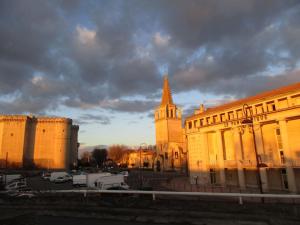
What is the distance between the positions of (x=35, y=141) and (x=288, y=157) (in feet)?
419

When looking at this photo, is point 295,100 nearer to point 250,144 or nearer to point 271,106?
point 271,106

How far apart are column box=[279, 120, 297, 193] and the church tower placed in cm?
8175

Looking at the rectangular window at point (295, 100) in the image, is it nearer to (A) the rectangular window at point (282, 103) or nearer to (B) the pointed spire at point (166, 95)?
(A) the rectangular window at point (282, 103)

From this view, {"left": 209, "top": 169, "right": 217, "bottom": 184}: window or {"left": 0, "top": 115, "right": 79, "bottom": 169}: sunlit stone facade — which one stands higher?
{"left": 0, "top": 115, "right": 79, "bottom": 169}: sunlit stone facade

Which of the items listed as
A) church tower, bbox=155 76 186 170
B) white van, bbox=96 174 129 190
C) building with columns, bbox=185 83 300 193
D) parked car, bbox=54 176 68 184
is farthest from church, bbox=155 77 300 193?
church tower, bbox=155 76 186 170

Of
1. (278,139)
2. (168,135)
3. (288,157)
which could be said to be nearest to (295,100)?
(278,139)

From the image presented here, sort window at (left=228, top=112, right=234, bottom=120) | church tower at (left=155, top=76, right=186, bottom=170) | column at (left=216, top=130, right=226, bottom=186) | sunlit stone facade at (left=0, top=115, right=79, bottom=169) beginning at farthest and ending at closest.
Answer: sunlit stone facade at (left=0, top=115, right=79, bottom=169) → church tower at (left=155, top=76, right=186, bottom=170) → column at (left=216, top=130, right=226, bottom=186) → window at (left=228, top=112, right=234, bottom=120)

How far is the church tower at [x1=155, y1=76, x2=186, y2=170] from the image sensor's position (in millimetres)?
118875

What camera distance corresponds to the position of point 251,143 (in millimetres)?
41500

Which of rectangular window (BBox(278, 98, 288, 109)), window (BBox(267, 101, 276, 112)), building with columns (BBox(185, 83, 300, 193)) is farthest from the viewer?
window (BBox(267, 101, 276, 112))

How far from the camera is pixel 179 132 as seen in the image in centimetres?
12850

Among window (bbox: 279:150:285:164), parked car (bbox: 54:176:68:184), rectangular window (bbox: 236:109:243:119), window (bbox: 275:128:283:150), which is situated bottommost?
parked car (bbox: 54:176:68:184)

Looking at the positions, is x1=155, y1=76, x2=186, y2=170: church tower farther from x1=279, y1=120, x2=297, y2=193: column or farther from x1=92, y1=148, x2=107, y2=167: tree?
x1=279, y1=120, x2=297, y2=193: column

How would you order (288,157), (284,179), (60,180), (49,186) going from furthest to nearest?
(60,180) < (49,186) < (284,179) < (288,157)
